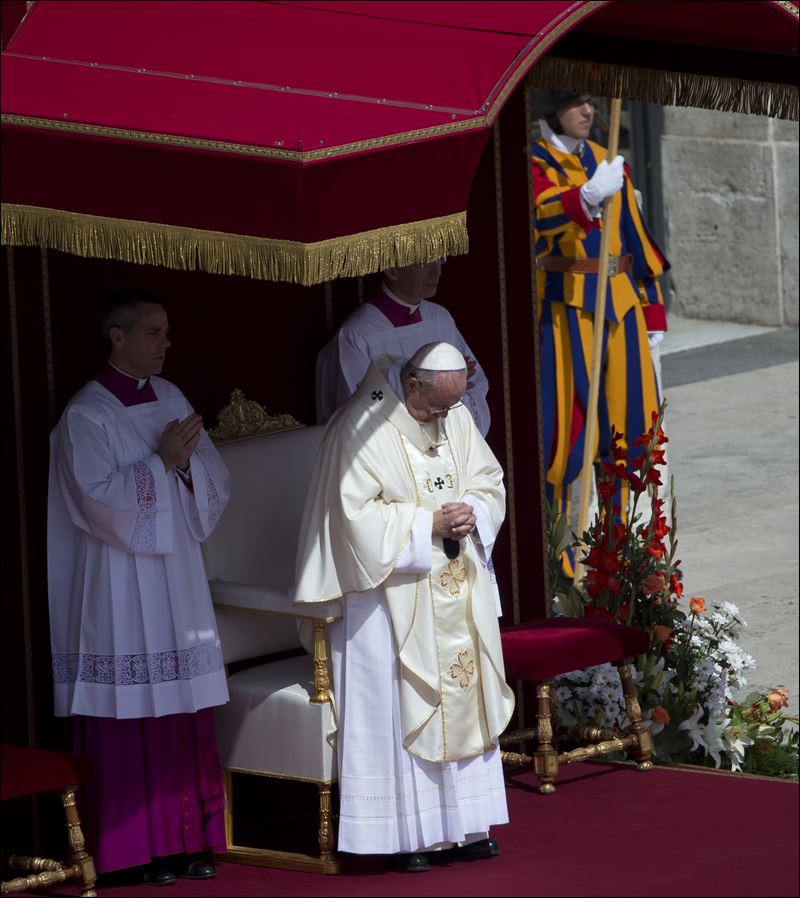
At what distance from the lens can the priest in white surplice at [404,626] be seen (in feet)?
24.8

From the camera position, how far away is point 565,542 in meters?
11.4

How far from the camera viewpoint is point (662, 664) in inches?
361

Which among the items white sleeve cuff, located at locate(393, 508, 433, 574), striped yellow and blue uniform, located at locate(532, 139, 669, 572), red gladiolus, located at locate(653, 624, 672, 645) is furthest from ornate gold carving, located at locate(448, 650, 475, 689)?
striped yellow and blue uniform, located at locate(532, 139, 669, 572)

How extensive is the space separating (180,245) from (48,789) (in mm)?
1647

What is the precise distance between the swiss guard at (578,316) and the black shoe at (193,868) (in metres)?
4.14

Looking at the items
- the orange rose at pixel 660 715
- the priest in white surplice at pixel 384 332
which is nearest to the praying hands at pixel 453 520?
the priest in white surplice at pixel 384 332

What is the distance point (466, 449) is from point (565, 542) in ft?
11.6

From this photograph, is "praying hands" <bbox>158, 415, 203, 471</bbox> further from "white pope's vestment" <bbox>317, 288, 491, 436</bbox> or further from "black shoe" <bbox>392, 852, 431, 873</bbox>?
"black shoe" <bbox>392, 852, 431, 873</bbox>

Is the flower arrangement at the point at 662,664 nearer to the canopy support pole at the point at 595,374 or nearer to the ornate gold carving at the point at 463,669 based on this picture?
the canopy support pole at the point at 595,374

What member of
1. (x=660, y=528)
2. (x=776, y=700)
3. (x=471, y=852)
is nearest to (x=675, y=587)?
(x=660, y=528)

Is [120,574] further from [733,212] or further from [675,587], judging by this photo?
[733,212]

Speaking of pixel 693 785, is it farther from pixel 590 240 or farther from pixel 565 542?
pixel 590 240

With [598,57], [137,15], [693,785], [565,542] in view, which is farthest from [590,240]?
[137,15]

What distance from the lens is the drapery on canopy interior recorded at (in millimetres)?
7035
